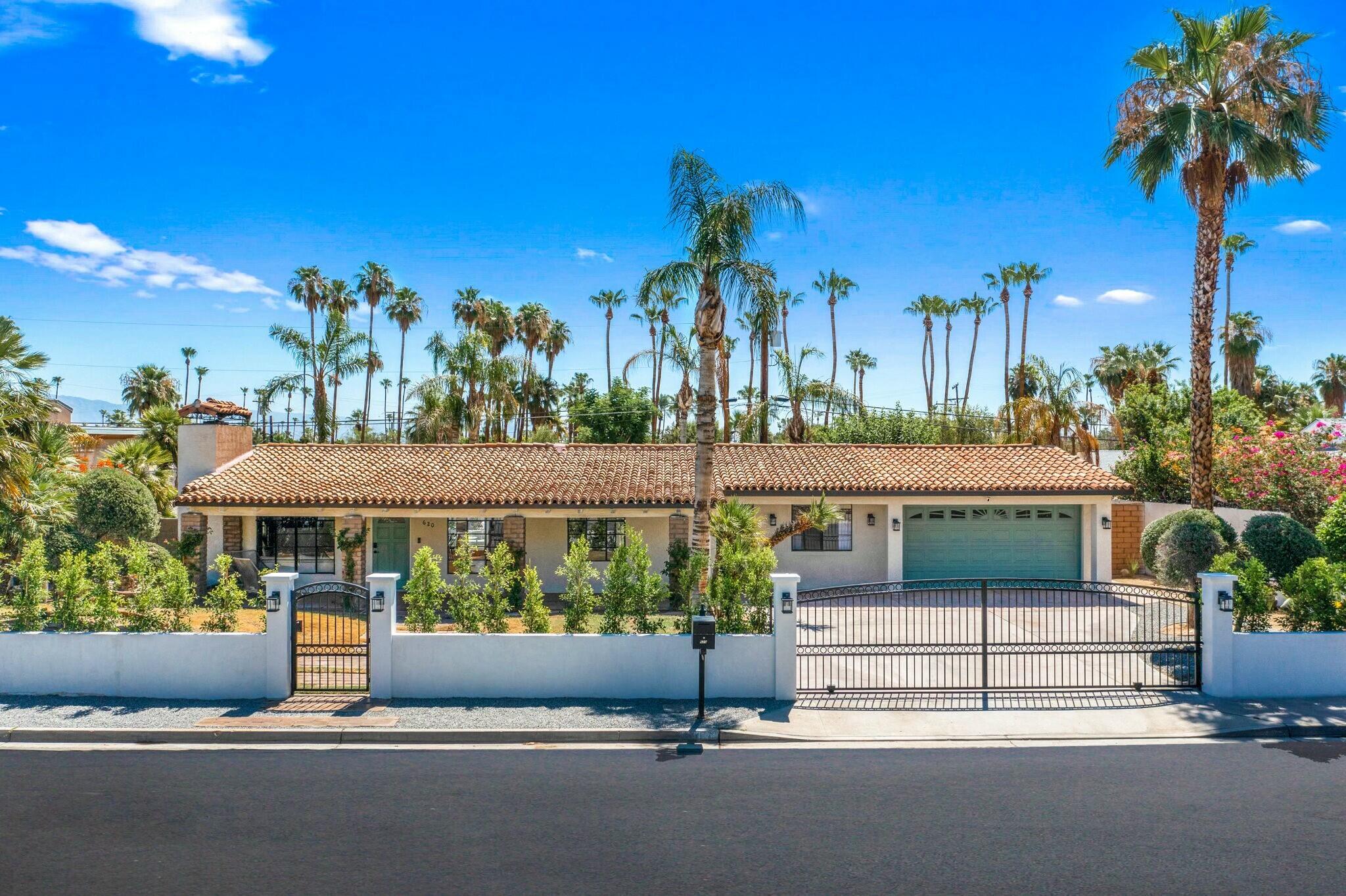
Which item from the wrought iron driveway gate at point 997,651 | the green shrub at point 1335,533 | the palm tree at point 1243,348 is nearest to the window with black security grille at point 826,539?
the wrought iron driveway gate at point 997,651

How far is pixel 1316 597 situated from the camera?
1205cm

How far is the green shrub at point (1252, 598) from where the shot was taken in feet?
39.2

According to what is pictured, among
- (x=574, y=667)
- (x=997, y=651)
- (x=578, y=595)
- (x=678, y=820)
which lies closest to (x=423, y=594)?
(x=578, y=595)

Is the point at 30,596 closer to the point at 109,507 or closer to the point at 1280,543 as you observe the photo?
the point at 109,507

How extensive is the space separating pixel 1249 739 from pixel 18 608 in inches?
610

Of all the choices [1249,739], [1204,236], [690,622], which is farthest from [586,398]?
[1249,739]

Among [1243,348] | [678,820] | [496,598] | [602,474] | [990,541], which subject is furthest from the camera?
[1243,348]

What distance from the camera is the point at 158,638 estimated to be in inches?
457

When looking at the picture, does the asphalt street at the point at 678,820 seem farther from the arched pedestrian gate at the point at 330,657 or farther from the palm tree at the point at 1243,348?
the palm tree at the point at 1243,348

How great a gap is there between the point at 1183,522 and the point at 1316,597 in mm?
5674

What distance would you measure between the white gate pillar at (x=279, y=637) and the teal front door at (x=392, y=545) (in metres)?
10.9

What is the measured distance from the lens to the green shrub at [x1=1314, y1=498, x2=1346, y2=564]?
15.3 meters

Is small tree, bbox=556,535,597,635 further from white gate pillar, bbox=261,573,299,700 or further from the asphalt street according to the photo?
white gate pillar, bbox=261,573,299,700

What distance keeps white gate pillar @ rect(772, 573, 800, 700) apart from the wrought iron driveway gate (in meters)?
0.36
